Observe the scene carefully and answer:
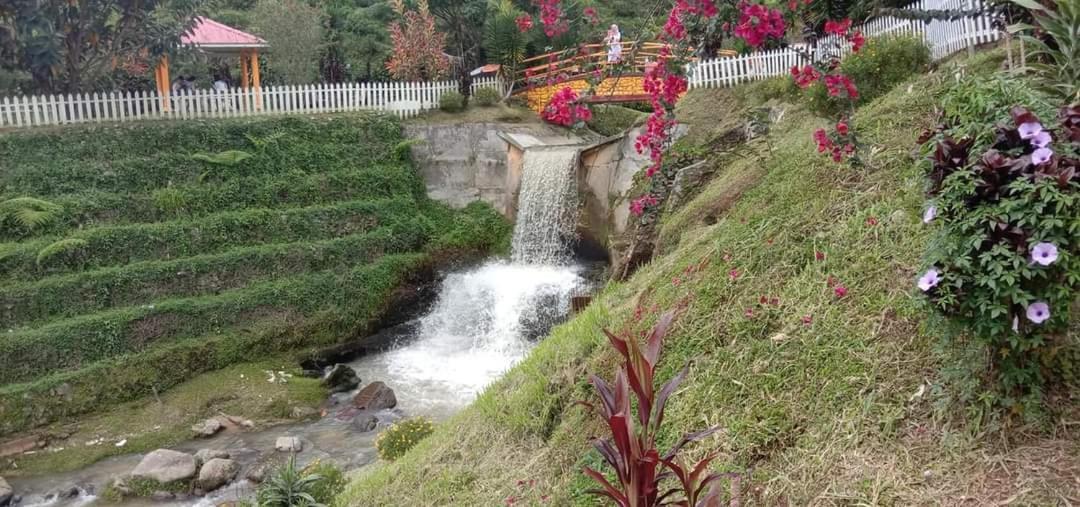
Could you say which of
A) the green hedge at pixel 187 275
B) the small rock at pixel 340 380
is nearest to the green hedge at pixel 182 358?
the green hedge at pixel 187 275

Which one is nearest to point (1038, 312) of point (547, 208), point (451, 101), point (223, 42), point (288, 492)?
point (288, 492)

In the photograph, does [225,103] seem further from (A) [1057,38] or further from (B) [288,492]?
(A) [1057,38]

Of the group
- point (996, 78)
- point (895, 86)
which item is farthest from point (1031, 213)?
point (895, 86)

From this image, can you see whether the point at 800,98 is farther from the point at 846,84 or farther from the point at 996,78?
the point at 996,78

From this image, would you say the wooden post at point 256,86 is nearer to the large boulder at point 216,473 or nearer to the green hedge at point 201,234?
the green hedge at point 201,234

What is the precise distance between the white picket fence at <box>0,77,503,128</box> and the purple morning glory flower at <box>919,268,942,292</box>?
581 inches

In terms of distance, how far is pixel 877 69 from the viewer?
747cm

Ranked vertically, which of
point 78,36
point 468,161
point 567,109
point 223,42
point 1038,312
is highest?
point 223,42

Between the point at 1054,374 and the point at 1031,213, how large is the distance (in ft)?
2.26

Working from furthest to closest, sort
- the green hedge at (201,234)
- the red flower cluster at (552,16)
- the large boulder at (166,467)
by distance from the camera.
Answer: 1. the green hedge at (201,234)
2. the large boulder at (166,467)
3. the red flower cluster at (552,16)

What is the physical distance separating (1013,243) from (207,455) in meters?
9.17

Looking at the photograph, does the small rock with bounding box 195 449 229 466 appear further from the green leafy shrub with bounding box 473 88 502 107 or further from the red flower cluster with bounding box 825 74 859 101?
the green leafy shrub with bounding box 473 88 502 107

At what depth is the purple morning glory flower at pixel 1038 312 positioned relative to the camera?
2.31m

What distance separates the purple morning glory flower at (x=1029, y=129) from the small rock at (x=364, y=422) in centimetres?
892
